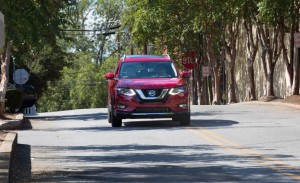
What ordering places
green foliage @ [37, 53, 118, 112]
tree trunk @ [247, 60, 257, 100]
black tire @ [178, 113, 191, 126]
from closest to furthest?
1. black tire @ [178, 113, 191, 126]
2. tree trunk @ [247, 60, 257, 100]
3. green foliage @ [37, 53, 118, 112]

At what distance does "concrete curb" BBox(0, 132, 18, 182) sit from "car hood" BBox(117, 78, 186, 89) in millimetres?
5785

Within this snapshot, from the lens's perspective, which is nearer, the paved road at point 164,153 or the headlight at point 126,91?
the paved road at point 164,153

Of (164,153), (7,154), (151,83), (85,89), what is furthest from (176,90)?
(85,89)

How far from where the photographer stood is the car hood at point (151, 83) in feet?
75.9

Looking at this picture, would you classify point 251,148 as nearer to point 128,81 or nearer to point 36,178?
point 36,178

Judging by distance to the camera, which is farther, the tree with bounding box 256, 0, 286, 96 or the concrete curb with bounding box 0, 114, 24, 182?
the tree with bounding box 256, 0, 286, 96

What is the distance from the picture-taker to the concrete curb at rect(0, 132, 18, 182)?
36.5 ft

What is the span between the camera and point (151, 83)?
76.2 feet

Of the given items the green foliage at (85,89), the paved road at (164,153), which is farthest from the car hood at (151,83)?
the green foliage at (85,89)

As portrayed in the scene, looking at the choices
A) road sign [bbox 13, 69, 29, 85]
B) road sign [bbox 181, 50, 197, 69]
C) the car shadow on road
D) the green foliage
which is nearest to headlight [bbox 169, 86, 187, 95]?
the car shadow on road

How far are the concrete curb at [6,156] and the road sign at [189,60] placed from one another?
4328 cm

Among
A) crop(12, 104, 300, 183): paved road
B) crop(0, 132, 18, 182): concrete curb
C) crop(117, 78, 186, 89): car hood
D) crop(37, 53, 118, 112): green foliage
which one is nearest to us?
crop(0, 132, 18, 182): concrete curb

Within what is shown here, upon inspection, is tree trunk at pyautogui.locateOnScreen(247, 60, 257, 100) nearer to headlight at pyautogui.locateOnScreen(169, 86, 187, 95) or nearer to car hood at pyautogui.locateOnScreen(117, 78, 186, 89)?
car hood at pyautogui.locateOnScreen(117, 78, 186, 89)

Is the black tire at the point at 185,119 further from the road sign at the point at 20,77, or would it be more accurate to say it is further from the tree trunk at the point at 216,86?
the tree trunk at the point at 216,86
